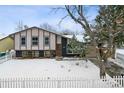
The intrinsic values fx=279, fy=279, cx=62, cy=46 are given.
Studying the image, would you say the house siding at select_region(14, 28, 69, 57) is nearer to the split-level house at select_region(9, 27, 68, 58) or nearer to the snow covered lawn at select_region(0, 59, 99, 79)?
the split-level house at select_region(9, 27, 68, 58)

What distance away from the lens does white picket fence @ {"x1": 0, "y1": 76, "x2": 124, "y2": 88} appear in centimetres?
429

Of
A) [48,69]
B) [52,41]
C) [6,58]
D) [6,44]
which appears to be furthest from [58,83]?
[6,44]

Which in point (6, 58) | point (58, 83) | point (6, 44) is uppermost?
point (6, 44)

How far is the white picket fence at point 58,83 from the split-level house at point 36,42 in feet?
1.28

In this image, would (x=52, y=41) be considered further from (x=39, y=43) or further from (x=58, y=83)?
(x=58, y=83)

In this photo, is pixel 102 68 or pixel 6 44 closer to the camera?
pixel 6 44

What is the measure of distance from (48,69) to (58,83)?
0.28 metres

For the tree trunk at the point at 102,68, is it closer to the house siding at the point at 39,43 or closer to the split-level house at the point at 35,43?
the split-level house at the point at 35,43

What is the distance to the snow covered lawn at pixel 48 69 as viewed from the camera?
4359 mm

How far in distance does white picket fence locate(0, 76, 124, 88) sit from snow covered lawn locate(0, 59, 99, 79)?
8 cm

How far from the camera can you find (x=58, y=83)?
14.2ft

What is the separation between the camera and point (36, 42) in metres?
4.30

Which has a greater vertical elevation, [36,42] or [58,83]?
[36,42]

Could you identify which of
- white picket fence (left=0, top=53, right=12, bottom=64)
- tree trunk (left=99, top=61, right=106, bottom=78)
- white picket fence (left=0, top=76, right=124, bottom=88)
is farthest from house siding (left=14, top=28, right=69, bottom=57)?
tree trunk (left=99, top=61, right=106, bottom=78)
